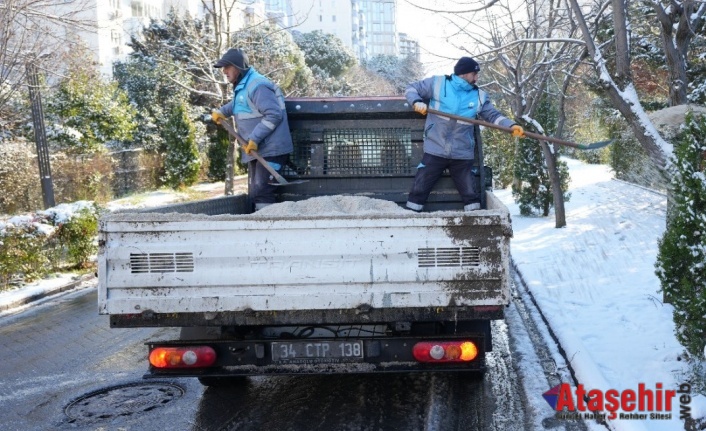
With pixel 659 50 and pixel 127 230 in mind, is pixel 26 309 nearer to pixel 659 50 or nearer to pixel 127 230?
A: pixel 127 230

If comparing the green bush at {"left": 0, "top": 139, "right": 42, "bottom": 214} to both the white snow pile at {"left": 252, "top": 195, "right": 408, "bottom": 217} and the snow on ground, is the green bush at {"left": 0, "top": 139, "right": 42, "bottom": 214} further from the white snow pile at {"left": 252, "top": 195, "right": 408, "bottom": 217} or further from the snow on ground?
the white snow pile at {"left": 252, "top": 195, "right": 408, "bottom": 217}

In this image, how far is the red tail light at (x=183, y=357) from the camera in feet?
14.4

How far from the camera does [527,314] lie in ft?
24.2

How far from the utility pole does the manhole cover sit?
26.5 feet

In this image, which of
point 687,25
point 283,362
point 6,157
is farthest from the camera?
point 6,157

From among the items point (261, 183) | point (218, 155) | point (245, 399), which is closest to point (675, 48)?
point (261, 183)

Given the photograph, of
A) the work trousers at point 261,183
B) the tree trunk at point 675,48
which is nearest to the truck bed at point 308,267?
the work trousers at point 261,183

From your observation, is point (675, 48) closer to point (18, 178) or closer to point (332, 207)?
point (332, 207)

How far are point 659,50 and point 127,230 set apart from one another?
1097 centimetres

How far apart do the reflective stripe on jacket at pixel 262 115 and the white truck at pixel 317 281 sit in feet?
6.93

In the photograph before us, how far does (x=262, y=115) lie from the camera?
6328mm

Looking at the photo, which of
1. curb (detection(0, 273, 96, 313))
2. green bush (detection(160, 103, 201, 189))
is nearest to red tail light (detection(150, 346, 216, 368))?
curb (detection(0, 273, 96, 313))

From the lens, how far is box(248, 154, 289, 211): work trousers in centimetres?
650

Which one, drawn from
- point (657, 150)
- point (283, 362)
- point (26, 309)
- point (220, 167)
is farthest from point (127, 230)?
point (220, 167)
